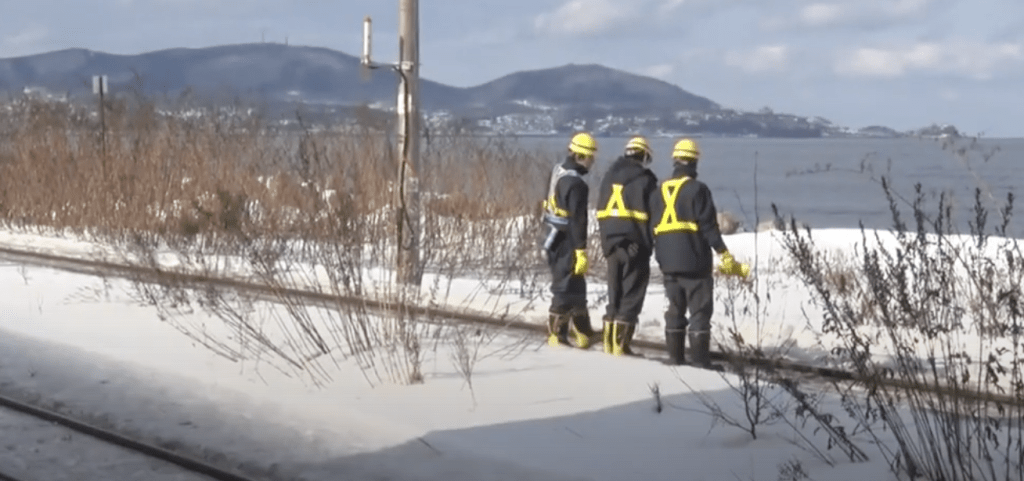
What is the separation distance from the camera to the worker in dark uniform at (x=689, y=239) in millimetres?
11078

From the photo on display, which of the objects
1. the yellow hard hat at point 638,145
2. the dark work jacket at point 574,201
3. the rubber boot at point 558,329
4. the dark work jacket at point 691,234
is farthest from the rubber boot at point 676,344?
the yellow hard hat at point 638,145

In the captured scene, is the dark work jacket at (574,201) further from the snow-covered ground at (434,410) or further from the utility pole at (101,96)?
the utility pole at (101,96)

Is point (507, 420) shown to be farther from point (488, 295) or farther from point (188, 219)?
point (188, 219)

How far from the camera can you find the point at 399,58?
17344mm

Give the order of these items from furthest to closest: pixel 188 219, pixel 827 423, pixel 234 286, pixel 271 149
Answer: pixel 271 149 → pixel 188 219 → pixel 234 286 → pixel 827 423

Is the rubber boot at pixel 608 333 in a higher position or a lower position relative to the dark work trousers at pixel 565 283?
lower

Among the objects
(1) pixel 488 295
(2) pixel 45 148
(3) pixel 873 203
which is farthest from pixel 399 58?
(3) pixel 873 203

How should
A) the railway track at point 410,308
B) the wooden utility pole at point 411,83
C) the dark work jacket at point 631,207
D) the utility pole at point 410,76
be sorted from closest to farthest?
the railway track at point 410,308 → the dark work jacket at point 631,207 → the utility pole at point 410,76 → the wooden utility pole at point 411,83

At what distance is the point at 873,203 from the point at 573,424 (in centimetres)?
4931

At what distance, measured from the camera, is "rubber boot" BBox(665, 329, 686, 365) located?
37.9ft

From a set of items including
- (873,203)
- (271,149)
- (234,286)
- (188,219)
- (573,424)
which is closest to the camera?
(573,424)

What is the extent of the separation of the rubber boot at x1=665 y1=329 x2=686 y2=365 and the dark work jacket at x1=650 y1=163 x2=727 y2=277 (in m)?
0.57

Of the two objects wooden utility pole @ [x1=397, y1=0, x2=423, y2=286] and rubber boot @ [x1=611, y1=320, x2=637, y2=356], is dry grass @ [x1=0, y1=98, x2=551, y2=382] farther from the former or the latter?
rubber boot @ [x1=611, y1=320, x2=637, y2=356]

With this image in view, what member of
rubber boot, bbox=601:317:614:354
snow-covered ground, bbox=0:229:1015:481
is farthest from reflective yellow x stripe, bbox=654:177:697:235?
rubber boot, bbox=601:317:614:354
